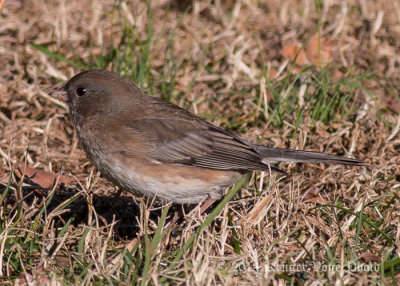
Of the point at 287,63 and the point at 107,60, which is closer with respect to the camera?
the point at 107,60

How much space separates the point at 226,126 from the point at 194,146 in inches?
48.4

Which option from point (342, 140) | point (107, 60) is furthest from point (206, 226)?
point (107, 60)

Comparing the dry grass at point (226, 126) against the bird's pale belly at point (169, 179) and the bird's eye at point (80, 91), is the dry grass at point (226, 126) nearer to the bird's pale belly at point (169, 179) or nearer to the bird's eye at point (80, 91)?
the bird's pale belly at point (169, 179)

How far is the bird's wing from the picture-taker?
150 inches

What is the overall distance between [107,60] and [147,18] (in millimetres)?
1026

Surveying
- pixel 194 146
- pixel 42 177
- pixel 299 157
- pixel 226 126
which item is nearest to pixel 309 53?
pixel 226 126

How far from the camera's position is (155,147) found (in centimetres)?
380

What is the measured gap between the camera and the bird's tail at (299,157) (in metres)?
3.80

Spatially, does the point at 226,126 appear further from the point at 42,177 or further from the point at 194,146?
the point at 42,177

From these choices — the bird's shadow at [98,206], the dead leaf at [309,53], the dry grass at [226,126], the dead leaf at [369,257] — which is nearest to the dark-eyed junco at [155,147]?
the dry grass at [226,126]

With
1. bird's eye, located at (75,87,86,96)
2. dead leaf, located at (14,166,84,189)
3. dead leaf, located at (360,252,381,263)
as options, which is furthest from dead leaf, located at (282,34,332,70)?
dead leaf, located at (360,252,381,263)

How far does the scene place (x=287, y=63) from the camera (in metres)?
5.69

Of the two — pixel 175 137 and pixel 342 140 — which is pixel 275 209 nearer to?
pixel 175 137

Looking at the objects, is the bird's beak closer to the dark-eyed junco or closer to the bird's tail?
the dark-eyed junco
